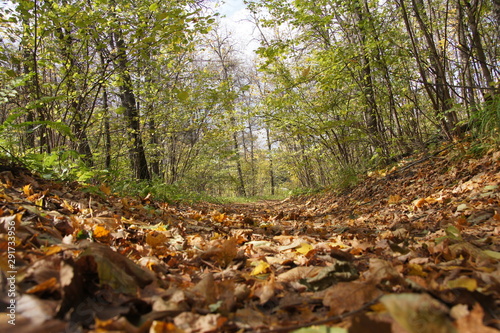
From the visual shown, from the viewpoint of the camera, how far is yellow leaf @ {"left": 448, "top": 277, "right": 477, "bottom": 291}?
92cm

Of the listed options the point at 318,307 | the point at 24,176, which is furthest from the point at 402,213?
the point at 24,176

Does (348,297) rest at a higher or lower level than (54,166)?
lower

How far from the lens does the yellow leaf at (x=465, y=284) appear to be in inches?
36.4

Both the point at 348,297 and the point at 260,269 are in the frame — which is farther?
the point at 260,269

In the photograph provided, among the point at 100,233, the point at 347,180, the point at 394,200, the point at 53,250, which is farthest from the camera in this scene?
the point at 347,180

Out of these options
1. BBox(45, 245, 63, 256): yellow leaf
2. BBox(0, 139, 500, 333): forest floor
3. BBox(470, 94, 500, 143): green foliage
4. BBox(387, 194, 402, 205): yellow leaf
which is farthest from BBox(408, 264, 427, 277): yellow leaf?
BBox(470, 94, 500, 143): green foliage

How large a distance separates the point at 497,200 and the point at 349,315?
8.61 ft

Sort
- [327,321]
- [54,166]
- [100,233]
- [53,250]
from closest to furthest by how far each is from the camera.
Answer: [327,321] < [53,250] < [100,233] < [54,166]

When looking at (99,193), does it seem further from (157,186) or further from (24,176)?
(157,186)

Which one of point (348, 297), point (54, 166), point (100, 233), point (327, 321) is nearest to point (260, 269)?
point (348, 297)

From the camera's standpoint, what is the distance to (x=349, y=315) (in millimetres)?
833

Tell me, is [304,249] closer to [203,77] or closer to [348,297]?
[348,297]

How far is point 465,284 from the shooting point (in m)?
0.94

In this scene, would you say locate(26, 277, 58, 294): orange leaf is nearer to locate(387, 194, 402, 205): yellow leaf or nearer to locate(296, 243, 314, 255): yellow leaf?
locate(296, 243, 314, 255): yellow leaf
